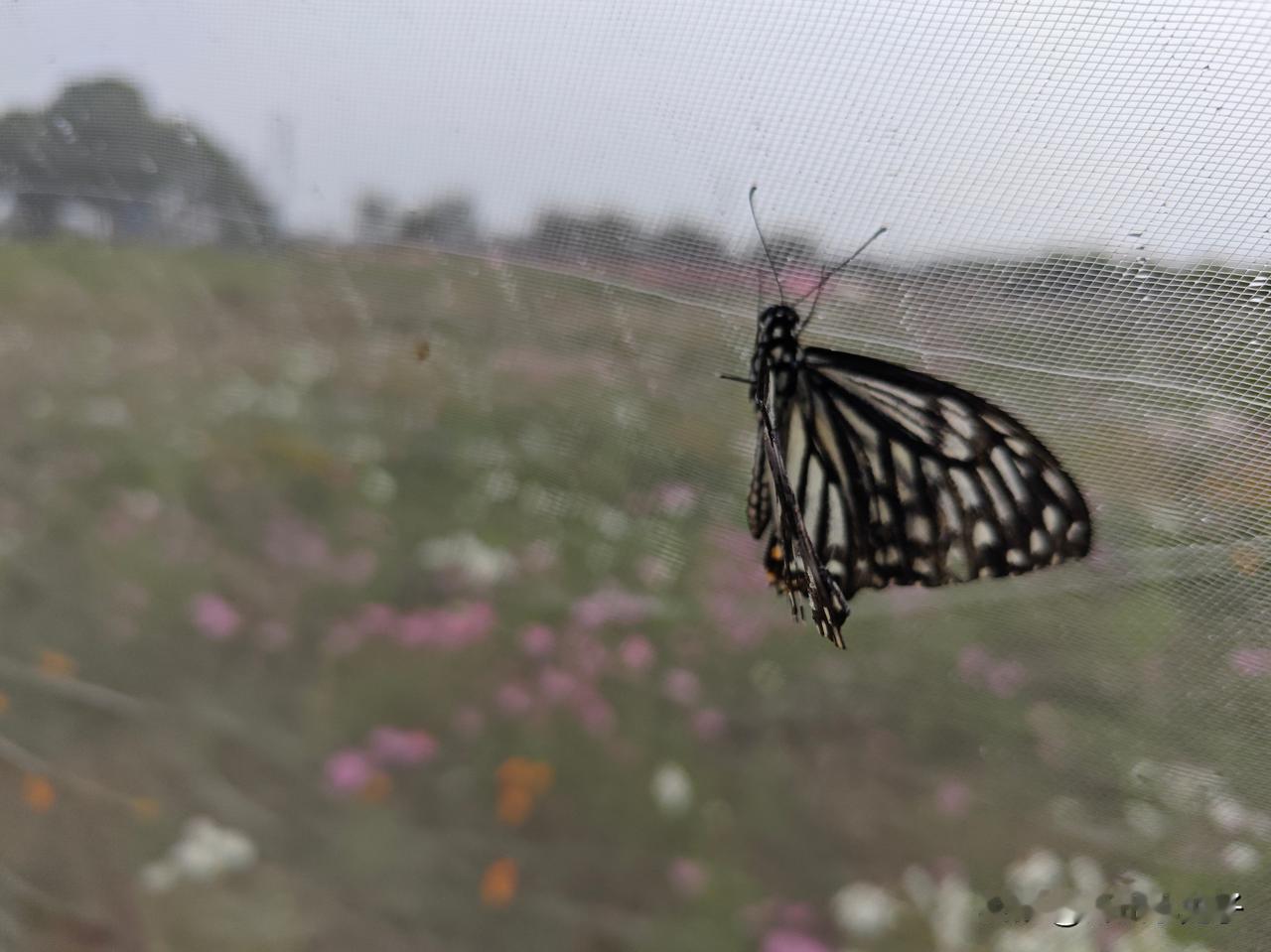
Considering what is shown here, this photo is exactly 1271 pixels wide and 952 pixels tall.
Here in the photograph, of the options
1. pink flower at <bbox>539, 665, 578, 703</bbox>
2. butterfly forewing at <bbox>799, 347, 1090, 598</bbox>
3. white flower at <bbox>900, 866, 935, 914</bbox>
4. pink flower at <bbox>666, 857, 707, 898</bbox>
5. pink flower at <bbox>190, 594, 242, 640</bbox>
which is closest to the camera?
butterfly forewing at <bbox>799, 347, 1090, 598</bbox>

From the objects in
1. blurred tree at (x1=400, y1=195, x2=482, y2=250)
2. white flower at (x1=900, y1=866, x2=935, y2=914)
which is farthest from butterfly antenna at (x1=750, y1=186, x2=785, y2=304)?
white flower at (x1=900, y1=866, x2=935, y2=914)

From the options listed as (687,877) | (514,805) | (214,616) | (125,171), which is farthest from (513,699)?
(125,171)

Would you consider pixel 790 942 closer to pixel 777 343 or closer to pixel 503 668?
pixel 503 668

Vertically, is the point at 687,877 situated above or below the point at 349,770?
below

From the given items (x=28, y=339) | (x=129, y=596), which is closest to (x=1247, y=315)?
(x=129, y=596)

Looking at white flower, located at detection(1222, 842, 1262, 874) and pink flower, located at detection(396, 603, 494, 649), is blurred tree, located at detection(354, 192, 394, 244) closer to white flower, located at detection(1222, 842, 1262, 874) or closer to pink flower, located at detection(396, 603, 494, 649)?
pink flower, located at detection(396, 603, 494, 649)

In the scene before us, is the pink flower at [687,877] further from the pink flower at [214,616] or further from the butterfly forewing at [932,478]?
the pink flower at [214,616]

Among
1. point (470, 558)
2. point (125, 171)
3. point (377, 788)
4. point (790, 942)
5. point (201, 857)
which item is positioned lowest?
point (790, 942)
